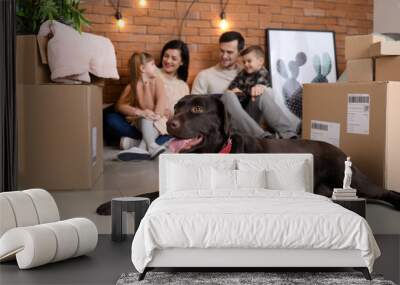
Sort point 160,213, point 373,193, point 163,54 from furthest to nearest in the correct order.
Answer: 1. point 163,54
2. point 373,193
3. point 160,213

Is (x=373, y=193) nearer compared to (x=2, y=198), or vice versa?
(x=2, y=198)

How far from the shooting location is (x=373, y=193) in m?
4.84

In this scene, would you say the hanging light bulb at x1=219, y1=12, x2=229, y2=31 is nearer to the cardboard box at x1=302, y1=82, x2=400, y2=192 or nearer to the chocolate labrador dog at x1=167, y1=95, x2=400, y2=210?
the cardboard box at x1=302, y1=82, x2=400, y2=192

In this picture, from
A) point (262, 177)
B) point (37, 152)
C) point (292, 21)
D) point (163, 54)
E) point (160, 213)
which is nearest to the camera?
point (160, 213)

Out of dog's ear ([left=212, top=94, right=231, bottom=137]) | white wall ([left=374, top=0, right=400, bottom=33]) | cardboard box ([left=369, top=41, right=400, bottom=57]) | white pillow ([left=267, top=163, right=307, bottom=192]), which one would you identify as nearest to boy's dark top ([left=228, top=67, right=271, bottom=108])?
white wall ([left=374, top=0, right=400, bottom=33])

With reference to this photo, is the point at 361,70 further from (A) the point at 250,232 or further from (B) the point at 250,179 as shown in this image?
(A) the point at 250,232

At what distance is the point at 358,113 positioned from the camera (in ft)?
16.5

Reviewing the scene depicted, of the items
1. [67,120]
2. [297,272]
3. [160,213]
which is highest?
[67,120]

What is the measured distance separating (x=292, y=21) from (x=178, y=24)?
5.06 ft

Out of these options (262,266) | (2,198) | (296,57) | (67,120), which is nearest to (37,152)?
(67,120)

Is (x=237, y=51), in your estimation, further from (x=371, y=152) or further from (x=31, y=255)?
(x=31, y=255)

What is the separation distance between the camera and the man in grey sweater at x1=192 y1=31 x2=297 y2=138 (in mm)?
8062

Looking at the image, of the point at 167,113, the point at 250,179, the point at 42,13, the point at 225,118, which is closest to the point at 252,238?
the point at 250,179

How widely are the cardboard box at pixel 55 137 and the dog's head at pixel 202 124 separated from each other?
0.82 meters
